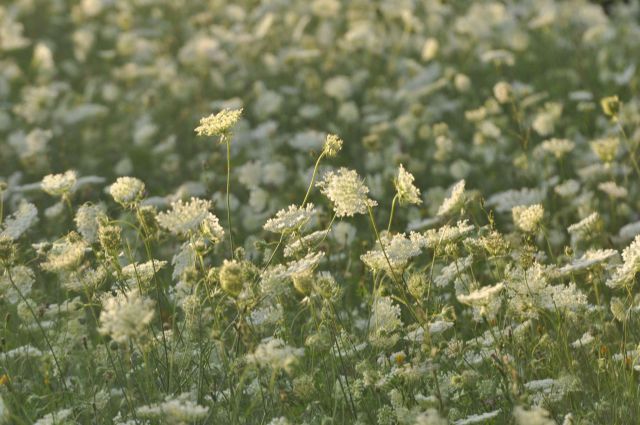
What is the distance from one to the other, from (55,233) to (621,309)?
3037 mm

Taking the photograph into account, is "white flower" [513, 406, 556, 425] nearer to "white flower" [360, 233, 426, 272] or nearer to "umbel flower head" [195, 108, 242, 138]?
"white flower" [360, 233, 426, 272]

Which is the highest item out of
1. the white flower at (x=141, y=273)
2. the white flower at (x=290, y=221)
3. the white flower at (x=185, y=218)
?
the white flower at (x=185, y=218)

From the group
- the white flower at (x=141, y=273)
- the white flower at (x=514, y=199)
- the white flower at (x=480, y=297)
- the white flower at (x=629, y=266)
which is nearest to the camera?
the white flower at (x=480, y=297)

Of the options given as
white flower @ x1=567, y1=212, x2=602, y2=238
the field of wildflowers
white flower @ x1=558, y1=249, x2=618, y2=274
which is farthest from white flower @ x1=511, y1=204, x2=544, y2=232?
white flower @ x1=567, y1=212, x2=602, y2=238

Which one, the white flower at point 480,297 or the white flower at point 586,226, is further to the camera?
the white flower at point 586,226

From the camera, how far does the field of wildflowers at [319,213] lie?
2.83 meters

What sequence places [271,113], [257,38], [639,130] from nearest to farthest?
[639,130], [271,113], [257,38]

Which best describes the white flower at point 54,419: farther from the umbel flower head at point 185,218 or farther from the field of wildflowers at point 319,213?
the umbel flower head at point 185,218

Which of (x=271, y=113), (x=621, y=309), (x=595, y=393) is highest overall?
(x=271, y=113)

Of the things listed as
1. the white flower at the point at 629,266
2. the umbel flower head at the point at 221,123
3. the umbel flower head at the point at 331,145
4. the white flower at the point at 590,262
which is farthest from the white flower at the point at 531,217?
the umbel flower head at the point at 221,123

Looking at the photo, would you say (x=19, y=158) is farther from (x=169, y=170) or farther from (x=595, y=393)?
(x=595, y=393)

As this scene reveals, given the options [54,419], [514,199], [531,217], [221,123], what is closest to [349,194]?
[221,123]

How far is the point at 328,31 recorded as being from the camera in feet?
26.3

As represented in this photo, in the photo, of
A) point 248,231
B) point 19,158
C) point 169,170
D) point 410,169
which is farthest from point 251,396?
point 19,158
